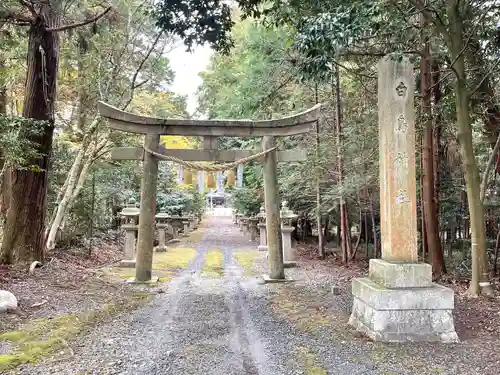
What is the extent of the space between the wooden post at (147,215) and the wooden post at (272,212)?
221 cm

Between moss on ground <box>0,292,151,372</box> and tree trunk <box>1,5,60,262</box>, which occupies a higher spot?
tree trunk <box>1,5,60,262</box>

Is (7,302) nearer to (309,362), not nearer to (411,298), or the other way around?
(309,362)

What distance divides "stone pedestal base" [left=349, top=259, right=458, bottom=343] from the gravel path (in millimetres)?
217

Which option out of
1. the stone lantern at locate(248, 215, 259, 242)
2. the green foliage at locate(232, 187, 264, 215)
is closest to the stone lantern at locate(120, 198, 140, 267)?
the green foliage at locate(232, 187, 264, 215)

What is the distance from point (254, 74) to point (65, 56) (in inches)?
210

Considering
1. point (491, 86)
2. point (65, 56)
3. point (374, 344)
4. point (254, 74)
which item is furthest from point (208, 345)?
point (65, 56)

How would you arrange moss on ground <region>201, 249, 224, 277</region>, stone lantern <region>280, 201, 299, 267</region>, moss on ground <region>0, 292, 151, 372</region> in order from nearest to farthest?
moss on ground <region>0, 292, 151, 372</region>
moss on ground <region>201, 249, 224, 277</region>
stone lantern <region>280, 201, 299, 267</region>

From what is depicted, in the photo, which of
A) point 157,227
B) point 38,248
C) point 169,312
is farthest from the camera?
point 157,227

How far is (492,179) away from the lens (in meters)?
10.3

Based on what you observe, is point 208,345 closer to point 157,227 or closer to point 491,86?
point 491,86

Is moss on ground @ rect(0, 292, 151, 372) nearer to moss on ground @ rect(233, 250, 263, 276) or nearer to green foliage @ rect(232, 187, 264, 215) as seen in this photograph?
moss on ground @ rect(233, 250, 263, 276)

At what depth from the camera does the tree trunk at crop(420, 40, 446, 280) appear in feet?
25.2

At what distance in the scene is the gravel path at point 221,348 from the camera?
367 centimetres

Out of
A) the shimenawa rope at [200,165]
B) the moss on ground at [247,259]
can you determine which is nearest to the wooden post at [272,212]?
the shimenawa rope at [200,165]
